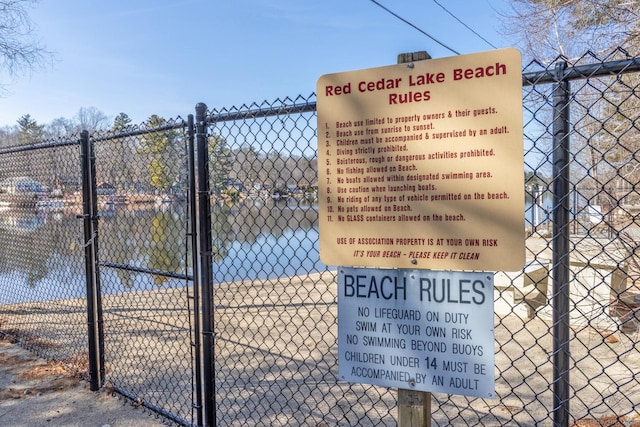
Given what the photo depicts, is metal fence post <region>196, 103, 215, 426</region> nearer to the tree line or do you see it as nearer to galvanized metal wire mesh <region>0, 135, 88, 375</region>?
the tree line

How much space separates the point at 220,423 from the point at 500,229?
9.84 feet

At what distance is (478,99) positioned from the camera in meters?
1.69

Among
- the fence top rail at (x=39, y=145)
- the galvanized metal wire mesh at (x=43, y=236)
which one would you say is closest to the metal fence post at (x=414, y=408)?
the galvanized metal wire mesh at (x=43, y=236)

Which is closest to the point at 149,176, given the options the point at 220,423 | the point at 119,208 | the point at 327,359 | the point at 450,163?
the point at 119,208

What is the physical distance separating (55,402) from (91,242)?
1.36m

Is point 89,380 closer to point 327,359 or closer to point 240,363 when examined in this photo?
point 240,363

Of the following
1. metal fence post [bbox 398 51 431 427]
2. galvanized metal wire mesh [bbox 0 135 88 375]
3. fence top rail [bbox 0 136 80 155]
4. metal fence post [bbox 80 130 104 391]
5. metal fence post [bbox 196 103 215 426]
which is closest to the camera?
metal fence post [bbox 398 51 431 427]

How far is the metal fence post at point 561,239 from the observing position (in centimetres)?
175

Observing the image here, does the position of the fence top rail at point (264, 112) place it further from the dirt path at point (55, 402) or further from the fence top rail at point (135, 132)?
the dirt path at point (55, 402)

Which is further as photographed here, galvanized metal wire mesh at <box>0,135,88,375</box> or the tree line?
galvanized metal wire mesh at <box>0,135,88,375</box>

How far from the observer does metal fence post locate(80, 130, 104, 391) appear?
13.3 feet

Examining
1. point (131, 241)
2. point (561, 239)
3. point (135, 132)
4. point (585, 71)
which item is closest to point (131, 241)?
point (131, 241)

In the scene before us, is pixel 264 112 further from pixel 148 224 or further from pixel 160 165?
pixel 148 224

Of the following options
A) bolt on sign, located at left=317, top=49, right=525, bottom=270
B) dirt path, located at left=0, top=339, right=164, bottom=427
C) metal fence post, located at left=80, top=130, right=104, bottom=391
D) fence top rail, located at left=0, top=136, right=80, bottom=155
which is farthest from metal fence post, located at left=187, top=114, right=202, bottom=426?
fence top rail, located at left=0, top=136, right=80, bottom=155
